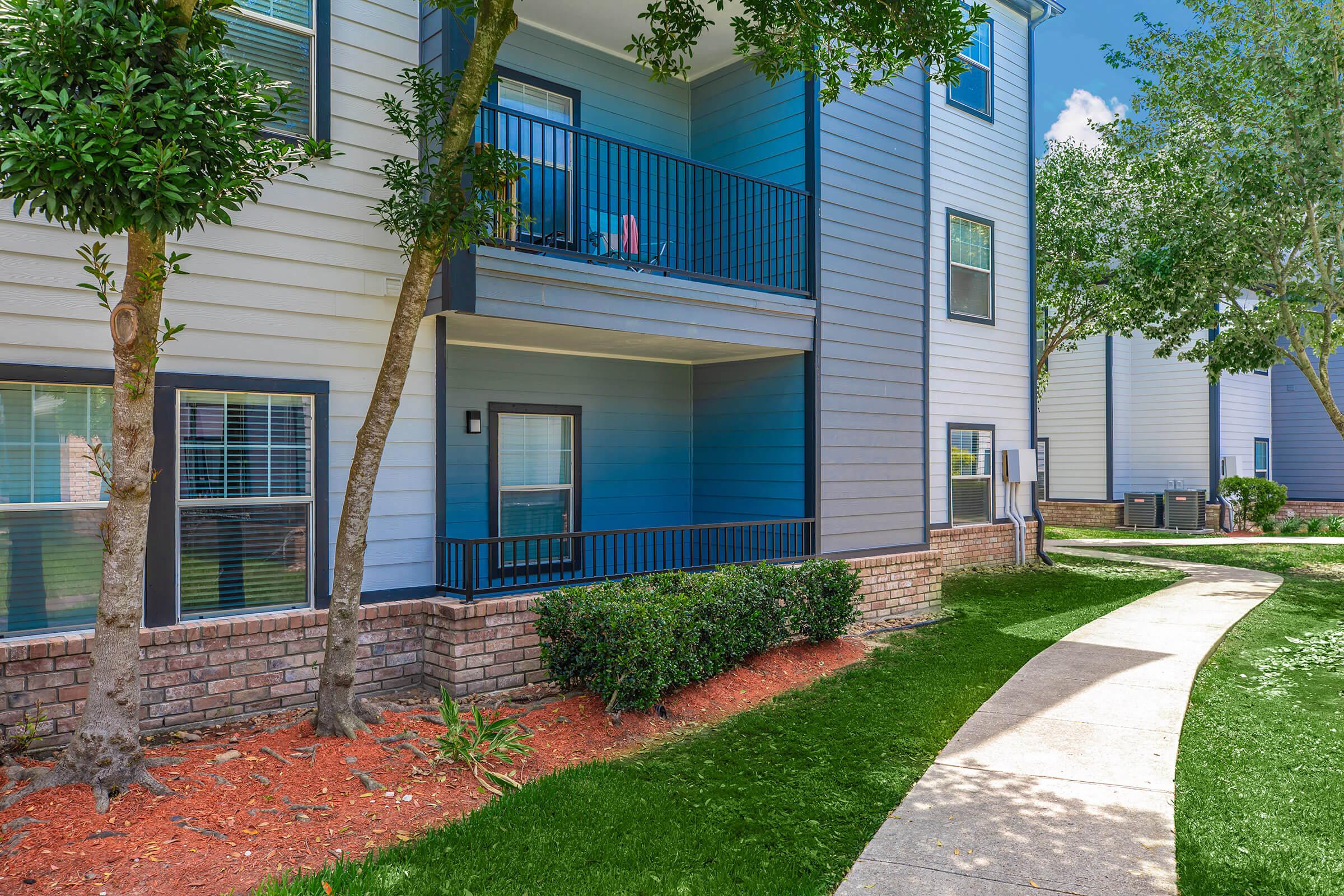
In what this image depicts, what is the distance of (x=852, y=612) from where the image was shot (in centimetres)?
836

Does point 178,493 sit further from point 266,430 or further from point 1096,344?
point 1096,344

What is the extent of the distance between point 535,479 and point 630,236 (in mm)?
2746

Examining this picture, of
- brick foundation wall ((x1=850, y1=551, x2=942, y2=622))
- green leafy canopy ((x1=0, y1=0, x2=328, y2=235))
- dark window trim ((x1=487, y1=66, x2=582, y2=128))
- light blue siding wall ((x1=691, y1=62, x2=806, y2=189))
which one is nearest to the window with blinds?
dark window trim ((x1=487, y1=66, x2=582, y2=128))

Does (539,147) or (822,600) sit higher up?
(539,147)

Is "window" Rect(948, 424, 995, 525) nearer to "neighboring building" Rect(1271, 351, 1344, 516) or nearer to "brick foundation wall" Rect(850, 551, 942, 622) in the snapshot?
"brick foundation wall" Rect(850, 551, 942, 622)

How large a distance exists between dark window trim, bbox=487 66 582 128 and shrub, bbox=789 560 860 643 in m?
5.00

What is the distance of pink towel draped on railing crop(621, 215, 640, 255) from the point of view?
8938 mm

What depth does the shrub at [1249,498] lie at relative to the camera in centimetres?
2052

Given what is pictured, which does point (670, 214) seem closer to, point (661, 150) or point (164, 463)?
point (661, 150)

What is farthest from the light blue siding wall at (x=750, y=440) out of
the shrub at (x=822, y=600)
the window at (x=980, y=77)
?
the window at (x=980, y=77)

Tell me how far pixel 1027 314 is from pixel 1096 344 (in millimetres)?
8945

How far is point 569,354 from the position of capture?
30.2 feet

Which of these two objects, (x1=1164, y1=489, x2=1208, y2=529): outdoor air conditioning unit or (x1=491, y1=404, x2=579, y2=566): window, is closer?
(x1=491, y1=404, x2=579, y2=566): window

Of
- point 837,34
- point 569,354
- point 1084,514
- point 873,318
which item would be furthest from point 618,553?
point 1084,514
